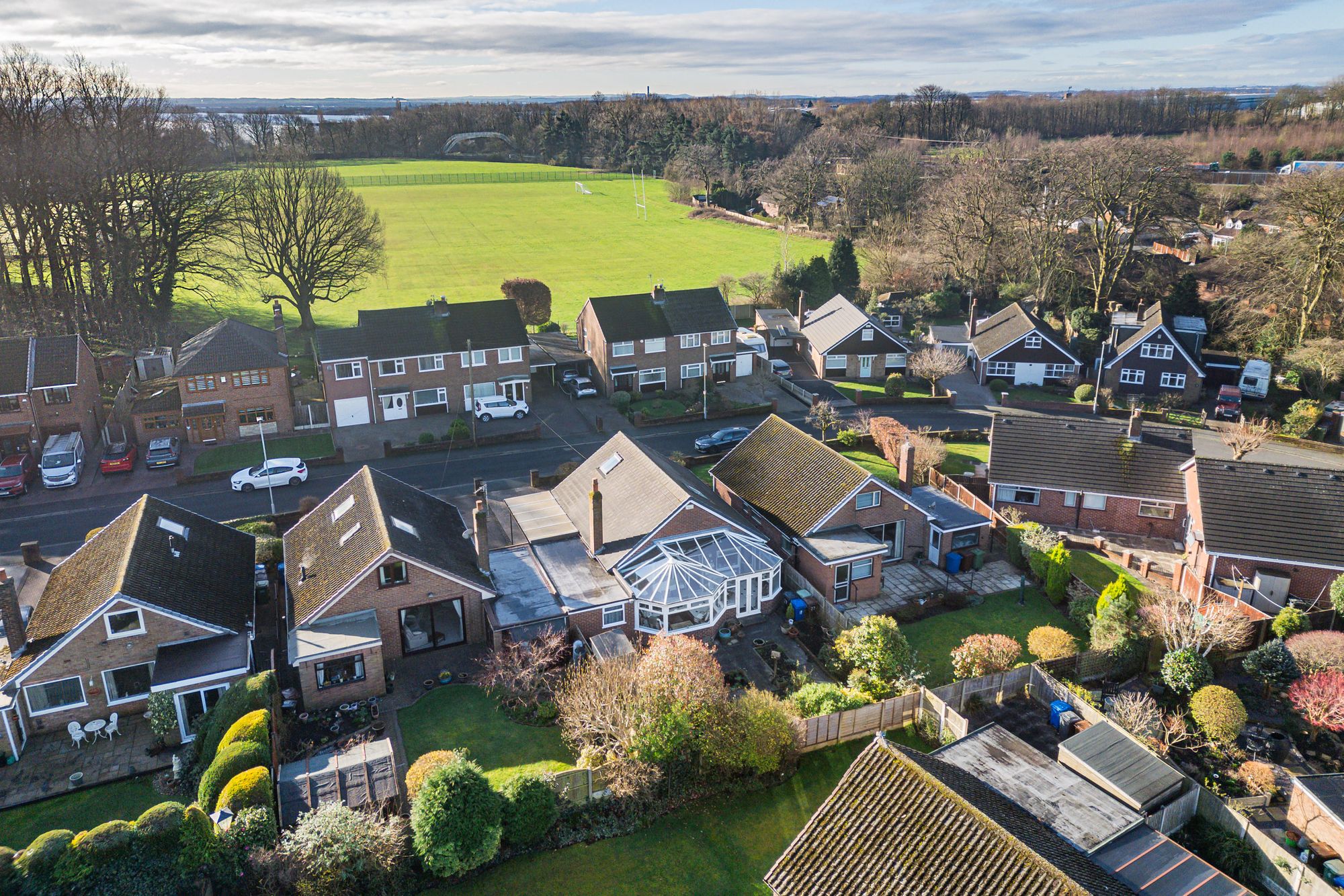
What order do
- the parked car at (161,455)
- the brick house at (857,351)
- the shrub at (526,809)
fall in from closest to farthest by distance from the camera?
the shrub at (526,809), the parked car at (161,455), the brick house at (857,351)

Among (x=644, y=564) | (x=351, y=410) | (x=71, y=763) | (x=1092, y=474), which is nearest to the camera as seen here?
(x=71, y=763)

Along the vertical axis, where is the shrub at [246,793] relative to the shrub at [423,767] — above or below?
above

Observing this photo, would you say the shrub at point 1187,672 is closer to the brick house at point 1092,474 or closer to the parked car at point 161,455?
the brick house at point 1092,474

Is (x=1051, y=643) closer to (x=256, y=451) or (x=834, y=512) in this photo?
(x=834, y=512)

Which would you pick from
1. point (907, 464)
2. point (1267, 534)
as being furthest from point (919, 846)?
point (1267, 534)

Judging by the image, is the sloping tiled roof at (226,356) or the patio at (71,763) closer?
the patio at (71,763)

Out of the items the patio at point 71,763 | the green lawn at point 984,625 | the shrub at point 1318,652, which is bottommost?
the green lawn at point 984,625

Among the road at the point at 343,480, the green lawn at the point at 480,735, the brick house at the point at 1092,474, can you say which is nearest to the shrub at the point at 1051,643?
the brick house at the point at 1092,474
